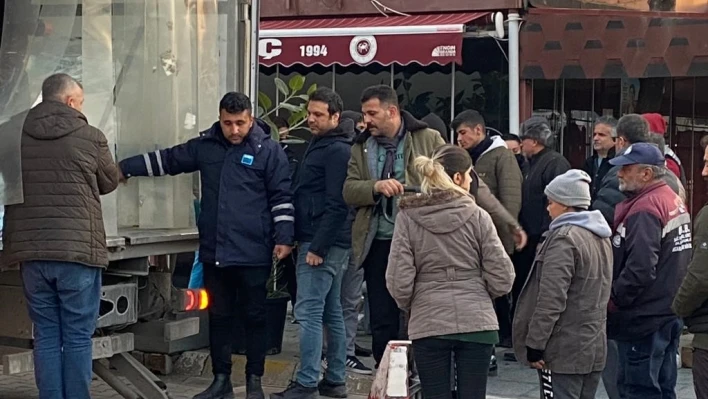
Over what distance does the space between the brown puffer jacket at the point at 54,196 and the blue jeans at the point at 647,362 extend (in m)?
2.73

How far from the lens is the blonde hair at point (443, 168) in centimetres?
484

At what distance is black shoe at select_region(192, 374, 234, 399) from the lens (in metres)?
6.33

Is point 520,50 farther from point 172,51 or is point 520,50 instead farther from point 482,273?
point 482,273

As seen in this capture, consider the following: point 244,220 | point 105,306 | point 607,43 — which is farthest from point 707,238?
point 607,43

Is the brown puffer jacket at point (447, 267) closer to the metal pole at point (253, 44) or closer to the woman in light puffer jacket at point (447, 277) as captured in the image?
the woman in light puffer jacket at point (447, 277)

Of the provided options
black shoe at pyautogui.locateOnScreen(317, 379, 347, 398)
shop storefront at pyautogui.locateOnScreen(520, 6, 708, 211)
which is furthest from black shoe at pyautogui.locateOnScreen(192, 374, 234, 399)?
shop storefront at pyautogui.locateOnScreen(520, 6, 708, 211)

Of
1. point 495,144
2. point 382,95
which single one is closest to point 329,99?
point 382,95

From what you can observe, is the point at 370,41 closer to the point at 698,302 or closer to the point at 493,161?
the point at 493,161

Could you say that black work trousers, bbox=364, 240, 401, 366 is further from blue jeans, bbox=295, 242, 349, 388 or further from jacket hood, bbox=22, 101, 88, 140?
jacket hood, bbox=22, 101, 88, 140

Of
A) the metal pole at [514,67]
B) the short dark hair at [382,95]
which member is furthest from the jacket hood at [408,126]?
the metal pole at [514,67]

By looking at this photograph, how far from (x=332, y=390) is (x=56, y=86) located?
2.50m

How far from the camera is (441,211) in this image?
4828 mm

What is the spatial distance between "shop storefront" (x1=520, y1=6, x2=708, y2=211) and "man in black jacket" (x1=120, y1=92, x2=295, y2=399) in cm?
439

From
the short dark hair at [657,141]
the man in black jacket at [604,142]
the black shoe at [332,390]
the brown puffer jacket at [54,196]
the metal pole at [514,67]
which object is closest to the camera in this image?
the brown puffer jacket at [54,196]
